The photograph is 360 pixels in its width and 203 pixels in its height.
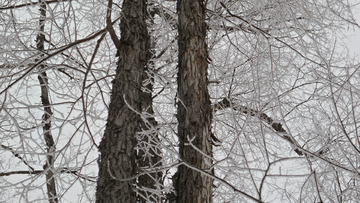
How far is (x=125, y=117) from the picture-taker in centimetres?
320

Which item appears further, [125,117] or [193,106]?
[125,117]

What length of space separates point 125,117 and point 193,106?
2.27ft

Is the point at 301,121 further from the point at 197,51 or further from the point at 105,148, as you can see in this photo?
the point at 105,148

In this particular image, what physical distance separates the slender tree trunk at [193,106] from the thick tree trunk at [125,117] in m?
0.45

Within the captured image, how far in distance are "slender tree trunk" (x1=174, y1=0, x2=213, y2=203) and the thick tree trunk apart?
17.7 inches

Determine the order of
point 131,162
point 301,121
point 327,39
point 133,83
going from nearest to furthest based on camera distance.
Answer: point 131,162
point 133,83
point 327,39
point 301,121

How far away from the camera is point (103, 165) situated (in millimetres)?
3078

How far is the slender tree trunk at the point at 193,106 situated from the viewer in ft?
9.34

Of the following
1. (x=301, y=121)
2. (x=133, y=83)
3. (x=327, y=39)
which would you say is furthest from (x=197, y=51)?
(x=301, y=121)

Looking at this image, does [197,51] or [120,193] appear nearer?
[120,193]

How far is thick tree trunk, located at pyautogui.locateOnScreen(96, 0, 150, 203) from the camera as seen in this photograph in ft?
9.84

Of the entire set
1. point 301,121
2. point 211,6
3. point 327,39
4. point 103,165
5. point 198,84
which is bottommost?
point 103,165

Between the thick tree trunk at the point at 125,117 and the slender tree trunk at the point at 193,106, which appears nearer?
the slender tree trunk at the point at 193,106

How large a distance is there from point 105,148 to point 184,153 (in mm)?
788
